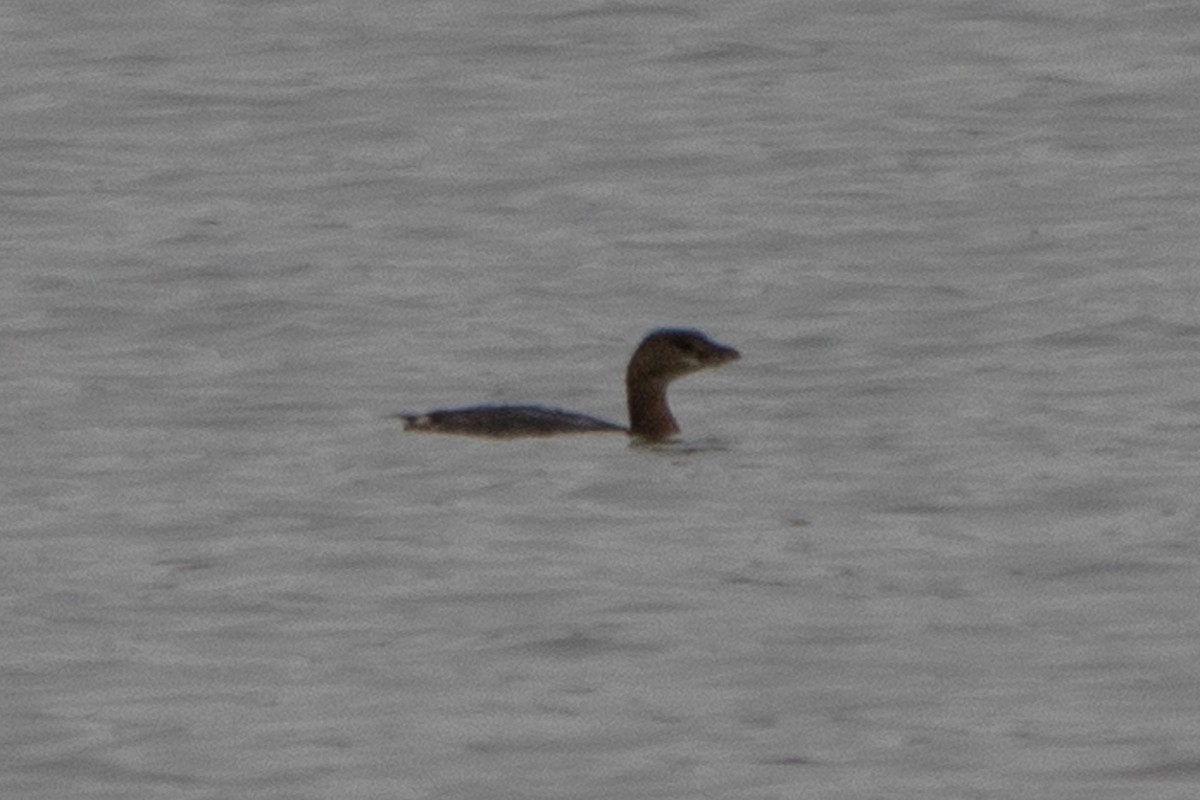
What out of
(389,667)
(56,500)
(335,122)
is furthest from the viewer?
(335,122)

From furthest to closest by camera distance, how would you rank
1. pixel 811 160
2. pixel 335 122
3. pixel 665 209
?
1. pixel 335 122
2. pixel 811 160
3. pixel 665 209

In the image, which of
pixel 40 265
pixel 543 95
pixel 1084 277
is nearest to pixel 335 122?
pixel 543 95

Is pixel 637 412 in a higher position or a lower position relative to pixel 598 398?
higher

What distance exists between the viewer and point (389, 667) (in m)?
15.7

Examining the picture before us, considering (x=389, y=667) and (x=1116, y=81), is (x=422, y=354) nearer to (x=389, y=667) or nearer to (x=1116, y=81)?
(x=389, y=667)

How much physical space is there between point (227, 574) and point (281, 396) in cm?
458

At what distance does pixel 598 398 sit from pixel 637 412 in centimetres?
170

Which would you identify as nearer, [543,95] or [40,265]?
[40,265]

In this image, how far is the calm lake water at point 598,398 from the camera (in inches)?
584

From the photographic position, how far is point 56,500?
1900 cm

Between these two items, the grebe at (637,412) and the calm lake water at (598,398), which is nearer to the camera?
the calm lake water at (598,398)

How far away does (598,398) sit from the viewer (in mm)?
22266

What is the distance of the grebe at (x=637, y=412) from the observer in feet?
66.2

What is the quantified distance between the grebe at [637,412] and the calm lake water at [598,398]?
13 centimetres
